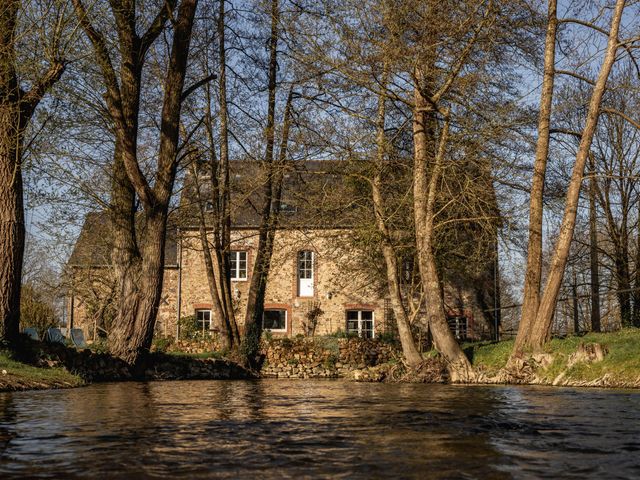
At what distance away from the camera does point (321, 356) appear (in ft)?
79.6

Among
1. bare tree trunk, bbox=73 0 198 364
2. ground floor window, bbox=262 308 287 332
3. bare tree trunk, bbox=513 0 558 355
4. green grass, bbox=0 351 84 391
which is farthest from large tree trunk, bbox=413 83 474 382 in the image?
ground floor window, bbox=262 308 287 332

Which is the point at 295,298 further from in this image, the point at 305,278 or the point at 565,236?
the point at 565,236

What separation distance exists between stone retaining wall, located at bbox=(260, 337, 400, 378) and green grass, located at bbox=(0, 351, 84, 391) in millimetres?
10160

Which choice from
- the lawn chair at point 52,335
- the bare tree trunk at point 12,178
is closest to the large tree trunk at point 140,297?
the bare tree trunk at point 12,178

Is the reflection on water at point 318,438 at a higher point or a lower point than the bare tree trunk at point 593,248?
lower

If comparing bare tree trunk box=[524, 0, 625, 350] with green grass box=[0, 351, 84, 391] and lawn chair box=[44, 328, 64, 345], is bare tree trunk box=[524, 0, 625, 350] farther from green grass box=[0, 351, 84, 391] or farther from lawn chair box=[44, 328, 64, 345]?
lawn chair box=[44, 328, 64, 345]

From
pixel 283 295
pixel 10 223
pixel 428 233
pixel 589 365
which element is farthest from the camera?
pixel 283 295

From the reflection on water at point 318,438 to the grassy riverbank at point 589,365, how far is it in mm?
3613

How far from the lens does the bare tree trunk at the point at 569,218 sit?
48.6ft

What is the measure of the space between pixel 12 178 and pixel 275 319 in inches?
773

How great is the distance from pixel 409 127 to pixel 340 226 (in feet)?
10.1

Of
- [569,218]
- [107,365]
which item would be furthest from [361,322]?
[107,365]

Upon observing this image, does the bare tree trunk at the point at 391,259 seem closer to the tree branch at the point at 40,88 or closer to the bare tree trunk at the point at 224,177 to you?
the bare tree trunk at the point at 224,177

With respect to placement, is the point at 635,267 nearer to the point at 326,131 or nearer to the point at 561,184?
the point at 561,184
